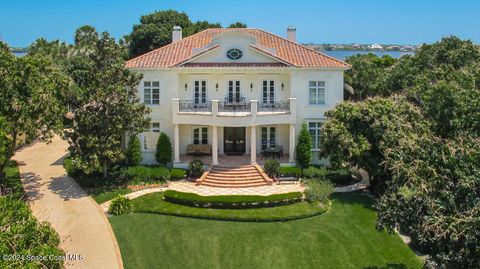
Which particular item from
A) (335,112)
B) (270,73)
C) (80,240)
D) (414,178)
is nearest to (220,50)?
(270,73)

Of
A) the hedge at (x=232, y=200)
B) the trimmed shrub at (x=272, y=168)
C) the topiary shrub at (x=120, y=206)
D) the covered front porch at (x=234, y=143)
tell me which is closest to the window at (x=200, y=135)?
the covered front porch at (x=234, y=143)

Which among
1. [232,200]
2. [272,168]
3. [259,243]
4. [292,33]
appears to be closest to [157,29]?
[292,33]

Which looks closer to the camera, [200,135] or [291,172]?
[291,172]

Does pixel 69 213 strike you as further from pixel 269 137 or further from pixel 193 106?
pixel 269 137

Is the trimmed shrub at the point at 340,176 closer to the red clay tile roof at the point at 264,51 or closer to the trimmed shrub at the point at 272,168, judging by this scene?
the trimmed shrub at the point at 272,168

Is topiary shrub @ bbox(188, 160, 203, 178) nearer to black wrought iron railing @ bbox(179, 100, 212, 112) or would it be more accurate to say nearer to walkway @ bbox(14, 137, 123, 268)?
black wrought iron railing @ bbox(179, 100, 212, 112)

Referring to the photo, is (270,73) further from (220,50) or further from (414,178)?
(414,178)

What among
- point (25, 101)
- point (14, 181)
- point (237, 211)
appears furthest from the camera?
point (14, 181)
